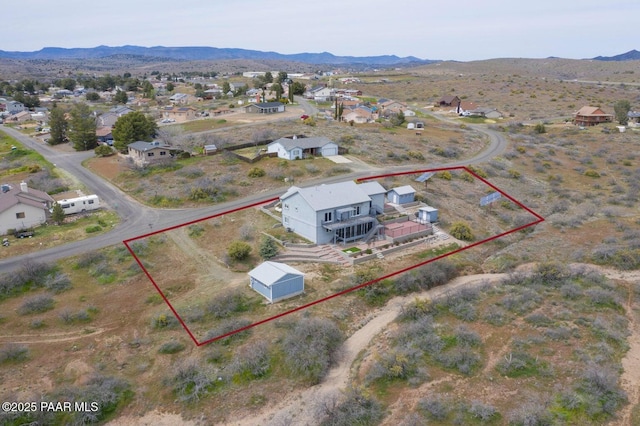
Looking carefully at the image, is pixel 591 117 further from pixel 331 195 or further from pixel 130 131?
pixel 130 131

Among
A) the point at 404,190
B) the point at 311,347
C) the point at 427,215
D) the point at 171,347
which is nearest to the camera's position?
the point at 311,347

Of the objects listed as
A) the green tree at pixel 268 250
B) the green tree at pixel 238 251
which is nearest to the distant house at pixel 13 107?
the green tree at pixel 238 251

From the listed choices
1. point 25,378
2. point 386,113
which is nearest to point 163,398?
point 25,378

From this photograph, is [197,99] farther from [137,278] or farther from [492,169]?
[137,278]

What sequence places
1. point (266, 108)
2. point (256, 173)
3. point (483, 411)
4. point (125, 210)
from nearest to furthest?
point (483, 411) < point (125, 210) < point (256, 173) < point (266, 108)

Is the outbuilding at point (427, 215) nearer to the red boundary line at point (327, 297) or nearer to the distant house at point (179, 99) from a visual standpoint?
the red boundary line at point (327, 297)

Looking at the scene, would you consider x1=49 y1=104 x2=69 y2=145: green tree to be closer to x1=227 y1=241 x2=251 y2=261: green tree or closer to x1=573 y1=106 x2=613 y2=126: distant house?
x1=227 y1=241 x2=251 y2=261: green tree

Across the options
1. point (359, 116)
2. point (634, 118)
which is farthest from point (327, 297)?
point (634, 118)
